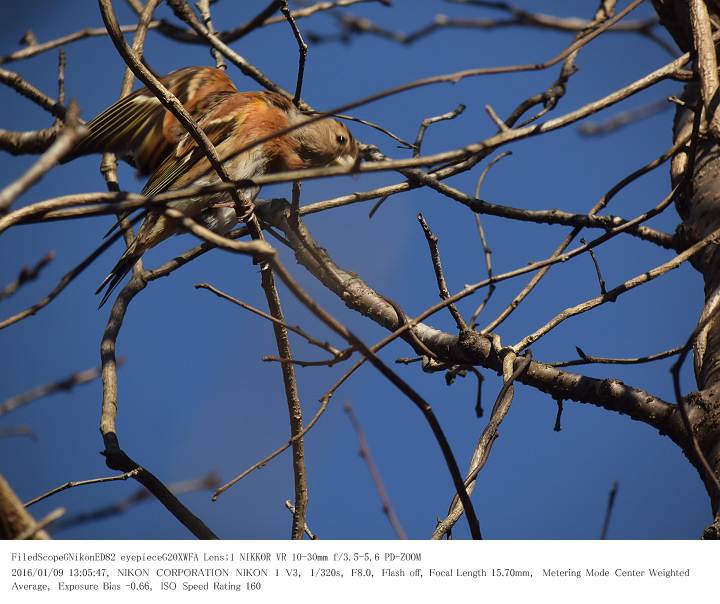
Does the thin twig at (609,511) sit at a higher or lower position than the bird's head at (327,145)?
lower

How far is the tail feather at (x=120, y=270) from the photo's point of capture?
2.48 metres

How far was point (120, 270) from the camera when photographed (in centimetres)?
257

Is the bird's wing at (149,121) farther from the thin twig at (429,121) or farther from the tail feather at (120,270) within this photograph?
the thin twig at (429,121)

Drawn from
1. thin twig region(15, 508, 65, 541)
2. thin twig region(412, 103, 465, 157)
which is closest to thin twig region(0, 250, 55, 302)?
thin twig region(15, 508, 65, 541)

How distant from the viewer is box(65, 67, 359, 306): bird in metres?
2.63

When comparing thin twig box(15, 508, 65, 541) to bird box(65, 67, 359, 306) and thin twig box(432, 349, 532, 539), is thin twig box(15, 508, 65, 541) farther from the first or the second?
bird box(65, 67, 359, 306)

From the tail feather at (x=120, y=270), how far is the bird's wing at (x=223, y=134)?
40 centimetres

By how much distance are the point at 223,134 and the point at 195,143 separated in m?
0.22

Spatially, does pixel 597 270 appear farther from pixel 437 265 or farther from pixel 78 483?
pixel 78 483

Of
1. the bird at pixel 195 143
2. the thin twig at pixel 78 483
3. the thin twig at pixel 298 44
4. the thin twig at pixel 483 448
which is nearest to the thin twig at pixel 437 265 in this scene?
the thin twig at pixel 483 448

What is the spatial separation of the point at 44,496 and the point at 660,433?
1.53 metres
